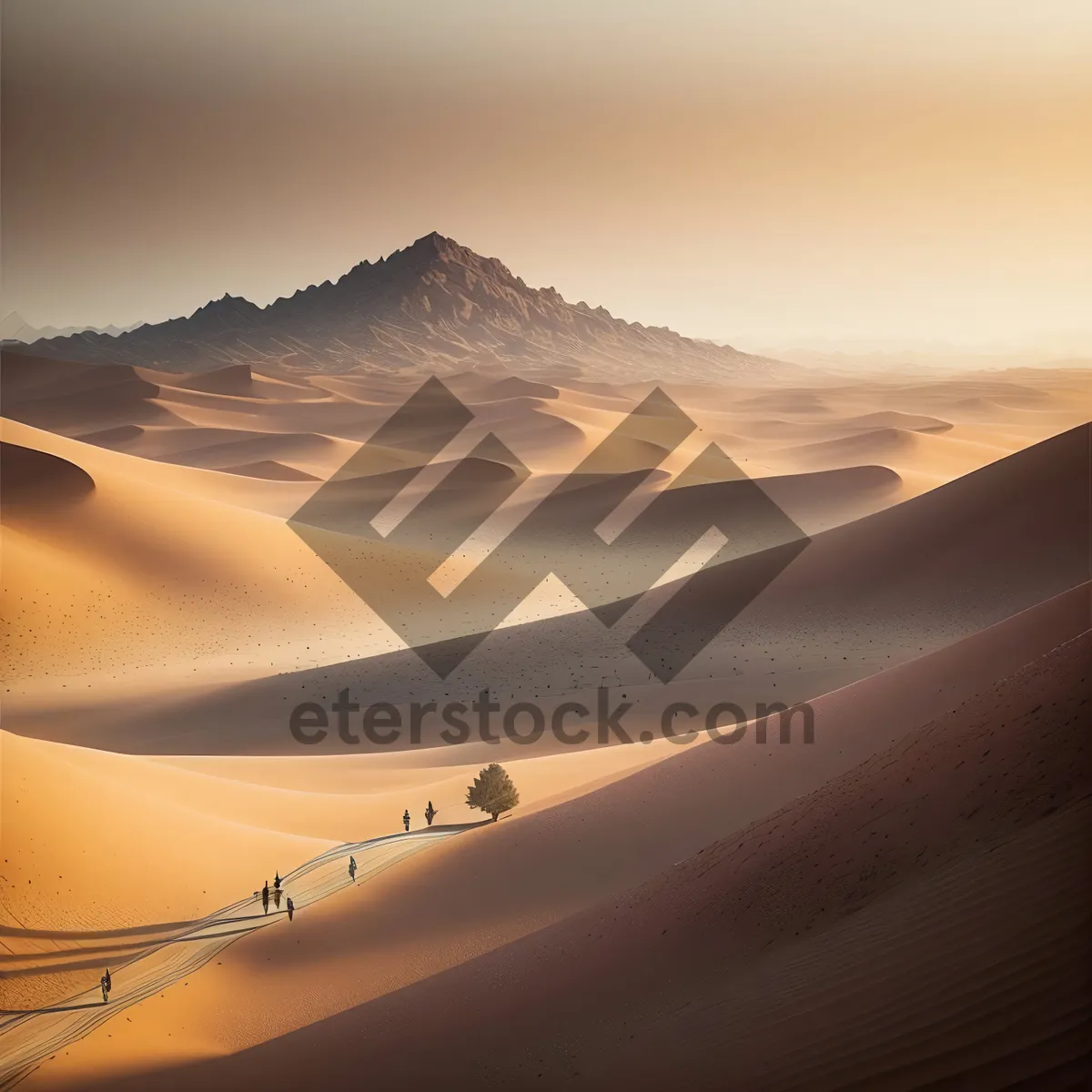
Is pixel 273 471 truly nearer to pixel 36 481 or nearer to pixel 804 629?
pixel 36 481

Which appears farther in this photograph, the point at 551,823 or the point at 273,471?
the point at 273,471

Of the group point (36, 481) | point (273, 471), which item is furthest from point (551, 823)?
point (273, 471)

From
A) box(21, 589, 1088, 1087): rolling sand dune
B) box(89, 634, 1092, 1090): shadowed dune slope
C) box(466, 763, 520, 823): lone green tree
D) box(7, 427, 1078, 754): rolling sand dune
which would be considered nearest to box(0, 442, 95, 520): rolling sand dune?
box(7, 427, 1078, 754): rolling sand dune

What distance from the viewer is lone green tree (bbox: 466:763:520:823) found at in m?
15.3

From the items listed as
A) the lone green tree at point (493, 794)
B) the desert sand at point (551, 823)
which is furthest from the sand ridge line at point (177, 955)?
the lone green tree at point (493, 794)

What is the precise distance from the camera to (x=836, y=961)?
6.21 metres

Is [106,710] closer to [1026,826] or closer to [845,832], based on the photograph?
[845,832]

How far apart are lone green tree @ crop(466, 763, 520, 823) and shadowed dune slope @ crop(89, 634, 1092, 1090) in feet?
19.6

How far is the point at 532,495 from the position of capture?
1973 inches

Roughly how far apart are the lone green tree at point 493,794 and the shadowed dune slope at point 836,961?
5962 millimetres

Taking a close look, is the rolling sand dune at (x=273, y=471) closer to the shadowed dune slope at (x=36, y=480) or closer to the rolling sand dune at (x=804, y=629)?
the shadowed dune slope at (x=36, y=480)

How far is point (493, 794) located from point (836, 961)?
9526mm

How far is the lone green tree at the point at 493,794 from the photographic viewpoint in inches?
601

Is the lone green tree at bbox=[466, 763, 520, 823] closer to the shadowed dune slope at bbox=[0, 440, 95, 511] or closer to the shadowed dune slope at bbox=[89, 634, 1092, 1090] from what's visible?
the shadowed dune slope at bbox=[89, 634, 1092, 1090]
